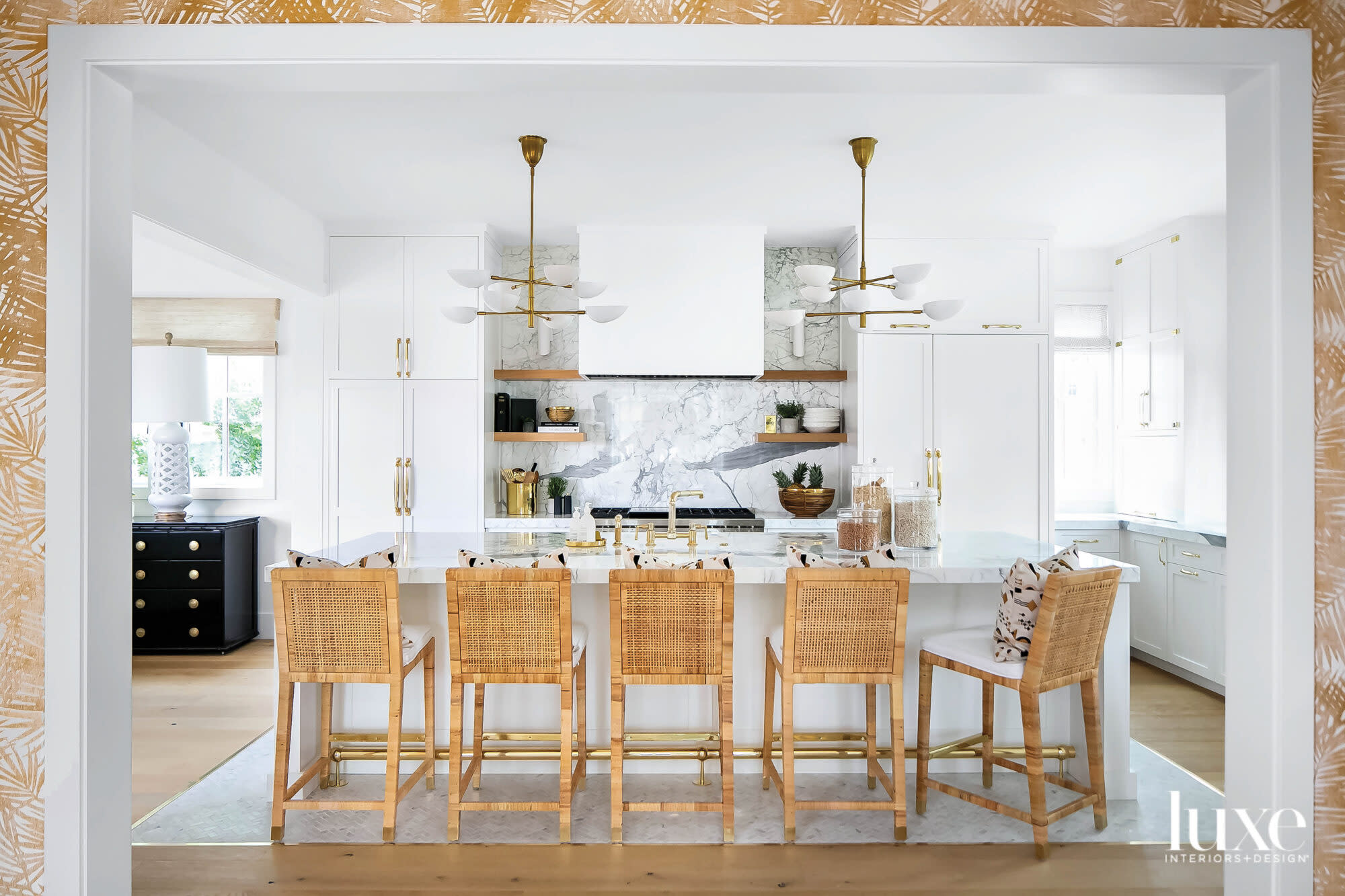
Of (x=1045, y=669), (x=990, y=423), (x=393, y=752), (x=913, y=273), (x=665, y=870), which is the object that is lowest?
(x=665, y=870)

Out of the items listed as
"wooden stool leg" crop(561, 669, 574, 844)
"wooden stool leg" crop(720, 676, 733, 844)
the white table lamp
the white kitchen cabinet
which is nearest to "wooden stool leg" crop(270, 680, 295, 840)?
"wooden stool leg" crop(561, 669, 574, 844)

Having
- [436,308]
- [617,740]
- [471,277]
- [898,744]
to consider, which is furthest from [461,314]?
[898,744]

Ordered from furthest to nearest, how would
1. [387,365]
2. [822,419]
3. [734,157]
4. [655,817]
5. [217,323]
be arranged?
[217,323]
[822,419]
[387,365]
[734,157]
[655,817]

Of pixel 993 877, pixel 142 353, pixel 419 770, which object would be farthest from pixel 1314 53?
pixel 142 353

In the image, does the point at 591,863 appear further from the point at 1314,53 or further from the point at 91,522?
the point at 1314,53

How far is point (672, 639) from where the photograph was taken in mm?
2426

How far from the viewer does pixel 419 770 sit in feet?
8.86

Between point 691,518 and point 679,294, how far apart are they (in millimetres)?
1369

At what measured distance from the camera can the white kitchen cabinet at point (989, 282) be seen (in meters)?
4.57

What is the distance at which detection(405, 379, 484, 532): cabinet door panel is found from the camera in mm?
4531

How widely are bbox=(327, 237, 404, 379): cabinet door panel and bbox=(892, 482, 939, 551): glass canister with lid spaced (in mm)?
2990

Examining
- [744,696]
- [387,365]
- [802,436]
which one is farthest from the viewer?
[802,436]

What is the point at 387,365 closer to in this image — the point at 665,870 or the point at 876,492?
the point at 876,492

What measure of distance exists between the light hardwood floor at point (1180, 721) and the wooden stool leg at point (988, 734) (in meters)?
0.87
